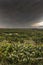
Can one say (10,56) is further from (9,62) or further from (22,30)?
(22,30)

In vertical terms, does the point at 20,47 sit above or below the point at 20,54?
above

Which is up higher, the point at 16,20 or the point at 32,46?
the point at 16,20

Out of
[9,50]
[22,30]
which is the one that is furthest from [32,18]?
[9,50]

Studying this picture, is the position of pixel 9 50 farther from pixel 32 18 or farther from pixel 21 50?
pixel 32 18

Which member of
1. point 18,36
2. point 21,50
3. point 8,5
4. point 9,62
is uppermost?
point 8,5

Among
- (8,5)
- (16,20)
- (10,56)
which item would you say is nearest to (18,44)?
(10,56)

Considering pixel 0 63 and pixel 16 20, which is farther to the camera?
pixel 16 20
